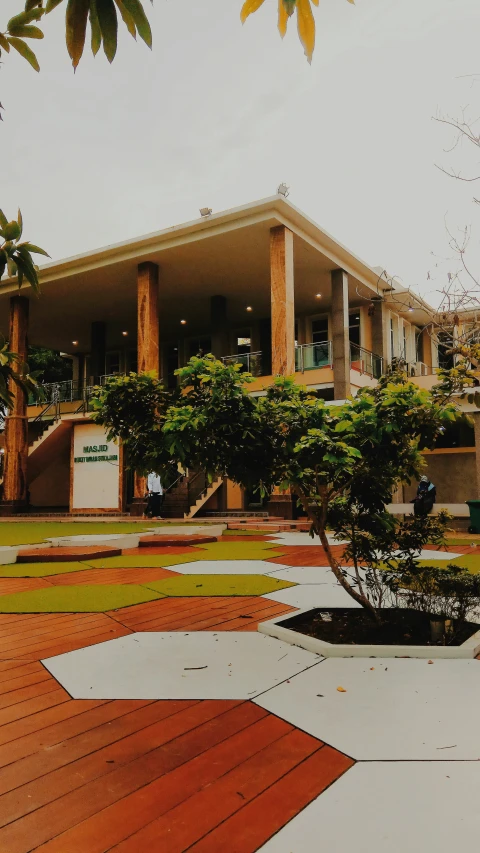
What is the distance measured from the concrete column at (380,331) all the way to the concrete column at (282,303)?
733 cm

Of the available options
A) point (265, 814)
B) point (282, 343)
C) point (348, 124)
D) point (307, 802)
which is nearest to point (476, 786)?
point (307, 802)

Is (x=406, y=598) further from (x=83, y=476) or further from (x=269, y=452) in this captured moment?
(x=83, y=476)

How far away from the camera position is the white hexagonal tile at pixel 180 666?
2703 millimetres

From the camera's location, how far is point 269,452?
3426 millimetres

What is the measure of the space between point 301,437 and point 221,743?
1.72 meters

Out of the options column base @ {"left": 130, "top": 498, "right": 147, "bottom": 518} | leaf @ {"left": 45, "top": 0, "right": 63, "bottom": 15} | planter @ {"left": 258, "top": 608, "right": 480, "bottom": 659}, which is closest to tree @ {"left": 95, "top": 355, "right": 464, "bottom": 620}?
planter @ {"left": 258, "top": 608, "right": 480, "bottom": 659}

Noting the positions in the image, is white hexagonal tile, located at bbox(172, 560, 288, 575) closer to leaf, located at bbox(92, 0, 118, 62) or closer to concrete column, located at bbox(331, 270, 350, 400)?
leaf, located at bbox(92, 0, 118, 62)

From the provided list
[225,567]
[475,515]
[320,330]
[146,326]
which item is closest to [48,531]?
[225,567]

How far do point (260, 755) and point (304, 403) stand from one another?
6.78ft

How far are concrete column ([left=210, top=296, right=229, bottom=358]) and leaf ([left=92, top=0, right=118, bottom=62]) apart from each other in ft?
64.1

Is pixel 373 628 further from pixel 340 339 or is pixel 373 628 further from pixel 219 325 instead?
pixel 219 325

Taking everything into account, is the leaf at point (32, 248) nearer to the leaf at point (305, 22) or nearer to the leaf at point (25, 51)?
the leaf at point (25, 51)

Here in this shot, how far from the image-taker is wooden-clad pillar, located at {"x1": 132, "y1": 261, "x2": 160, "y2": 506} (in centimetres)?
1728

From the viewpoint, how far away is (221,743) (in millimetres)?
2115
